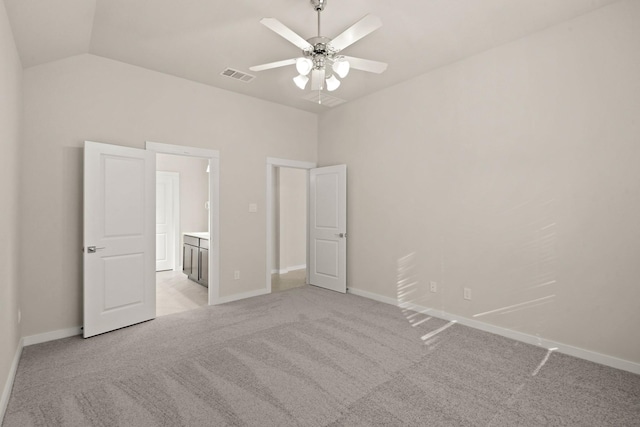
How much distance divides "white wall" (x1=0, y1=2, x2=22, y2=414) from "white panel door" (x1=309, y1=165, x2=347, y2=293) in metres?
3.68

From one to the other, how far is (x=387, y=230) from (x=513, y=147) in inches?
72.5

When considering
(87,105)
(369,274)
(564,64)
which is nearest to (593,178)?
(564,64)

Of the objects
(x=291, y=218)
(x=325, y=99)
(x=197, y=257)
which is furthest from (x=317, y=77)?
(x=291, y=218)

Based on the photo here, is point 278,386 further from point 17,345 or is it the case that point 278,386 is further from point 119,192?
point 119,192

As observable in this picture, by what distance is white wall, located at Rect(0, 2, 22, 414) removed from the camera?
2.09m

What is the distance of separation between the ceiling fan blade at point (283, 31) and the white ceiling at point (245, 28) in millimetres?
383

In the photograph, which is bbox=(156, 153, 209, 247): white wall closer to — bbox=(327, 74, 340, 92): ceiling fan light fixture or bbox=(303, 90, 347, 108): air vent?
bbox=(303, 90, 347, 108): air vent

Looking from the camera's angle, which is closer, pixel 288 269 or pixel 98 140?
pixel 98 140

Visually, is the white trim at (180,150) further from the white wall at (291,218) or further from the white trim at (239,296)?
the white wall at (291,218)

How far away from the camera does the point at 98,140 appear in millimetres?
3453

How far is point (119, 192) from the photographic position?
11.3ft

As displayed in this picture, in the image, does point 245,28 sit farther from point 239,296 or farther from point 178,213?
point 178,213

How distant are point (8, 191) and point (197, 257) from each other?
3264 millimetres

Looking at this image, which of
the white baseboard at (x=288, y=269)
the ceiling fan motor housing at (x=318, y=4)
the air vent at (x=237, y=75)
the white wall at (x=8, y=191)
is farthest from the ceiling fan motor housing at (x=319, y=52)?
the white baseboard at (x=288, y=269)
